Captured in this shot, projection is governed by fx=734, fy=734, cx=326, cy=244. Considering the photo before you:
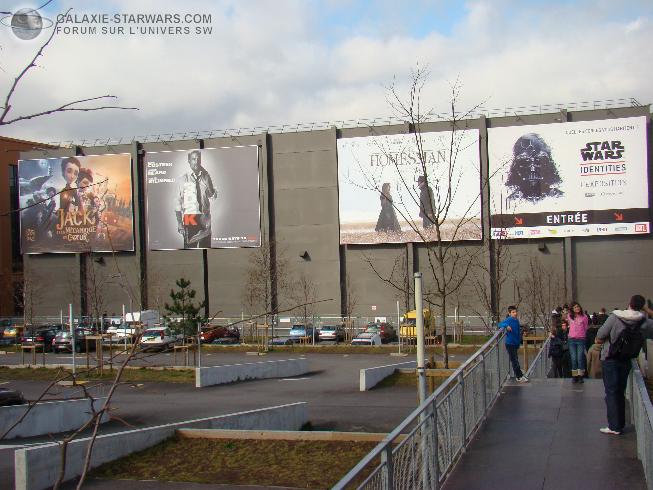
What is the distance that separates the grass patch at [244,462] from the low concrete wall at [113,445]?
198mm

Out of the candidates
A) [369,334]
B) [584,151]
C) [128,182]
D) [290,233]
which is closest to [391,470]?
[369,334]

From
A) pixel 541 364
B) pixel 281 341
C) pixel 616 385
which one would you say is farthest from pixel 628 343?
pixel 281 341

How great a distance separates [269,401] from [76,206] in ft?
142

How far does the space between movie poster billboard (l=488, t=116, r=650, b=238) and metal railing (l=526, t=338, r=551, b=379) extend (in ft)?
99.9

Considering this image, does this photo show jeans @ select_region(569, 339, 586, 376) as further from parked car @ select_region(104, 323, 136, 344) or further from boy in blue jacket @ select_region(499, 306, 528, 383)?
parked car @ select_region(104, 323, 136, 344)

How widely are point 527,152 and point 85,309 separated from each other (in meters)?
37.6

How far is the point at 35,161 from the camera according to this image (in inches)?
2368

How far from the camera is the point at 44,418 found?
15680mm

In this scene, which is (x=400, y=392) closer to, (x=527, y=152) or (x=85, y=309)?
(x=527, y=152)

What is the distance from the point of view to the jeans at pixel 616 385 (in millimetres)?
8164

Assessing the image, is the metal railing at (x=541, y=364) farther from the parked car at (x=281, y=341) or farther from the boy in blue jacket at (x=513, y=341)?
the parked car at (x=281, y=341)

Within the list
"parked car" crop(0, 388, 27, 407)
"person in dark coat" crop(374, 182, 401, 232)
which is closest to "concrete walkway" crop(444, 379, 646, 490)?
"parked car" crop(0, 388, 27, 407)

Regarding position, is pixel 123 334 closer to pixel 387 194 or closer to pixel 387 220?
pixel 387 194

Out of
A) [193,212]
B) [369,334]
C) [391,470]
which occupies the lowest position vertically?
[369,334]
